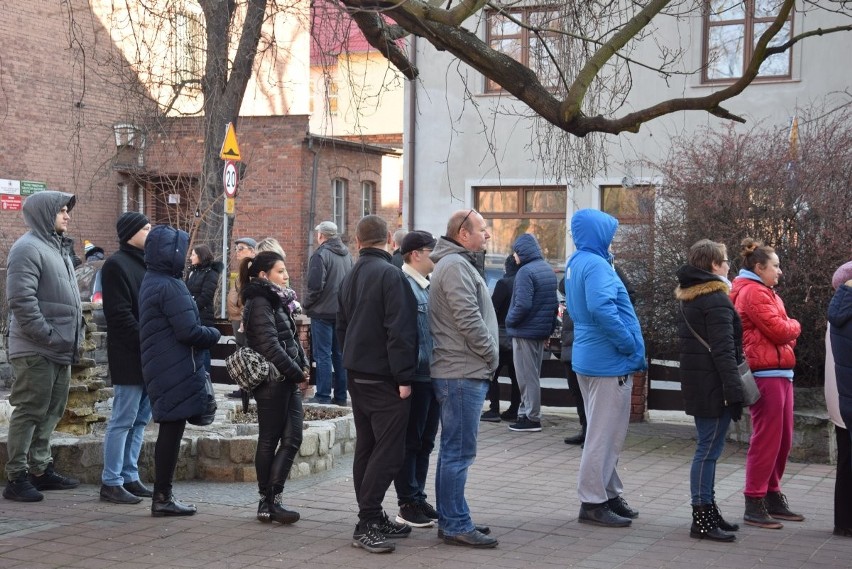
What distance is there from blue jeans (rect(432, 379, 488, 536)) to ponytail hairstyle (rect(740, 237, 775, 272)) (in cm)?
215

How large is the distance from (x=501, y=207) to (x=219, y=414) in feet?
43.0

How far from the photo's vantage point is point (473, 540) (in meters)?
6.71

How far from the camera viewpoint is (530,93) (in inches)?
257

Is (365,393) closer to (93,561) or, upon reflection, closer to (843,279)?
(93,561)

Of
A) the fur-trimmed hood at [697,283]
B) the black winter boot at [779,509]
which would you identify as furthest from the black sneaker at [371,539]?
the black winter boot at [779,509]

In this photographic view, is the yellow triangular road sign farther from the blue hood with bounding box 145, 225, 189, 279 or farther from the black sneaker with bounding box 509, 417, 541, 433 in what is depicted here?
the blue hood with bounding box 145, 225, 189, 279

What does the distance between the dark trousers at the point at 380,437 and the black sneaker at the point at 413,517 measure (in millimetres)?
603

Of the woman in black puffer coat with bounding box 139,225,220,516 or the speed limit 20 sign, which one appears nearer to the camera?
the woman in black puffer coat with bounding box 139,225,220,516

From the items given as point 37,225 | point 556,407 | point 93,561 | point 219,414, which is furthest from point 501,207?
point 93,561

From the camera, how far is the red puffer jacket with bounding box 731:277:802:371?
743 cm

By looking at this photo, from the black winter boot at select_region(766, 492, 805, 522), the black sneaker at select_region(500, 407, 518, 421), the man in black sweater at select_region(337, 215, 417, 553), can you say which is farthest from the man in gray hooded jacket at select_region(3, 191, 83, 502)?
the black sneaker at select_region(500, 407, 518, 421)

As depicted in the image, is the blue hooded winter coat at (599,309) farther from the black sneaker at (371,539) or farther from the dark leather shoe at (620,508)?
the black sneaker at (371,539)

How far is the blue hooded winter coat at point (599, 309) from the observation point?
23.7 feet

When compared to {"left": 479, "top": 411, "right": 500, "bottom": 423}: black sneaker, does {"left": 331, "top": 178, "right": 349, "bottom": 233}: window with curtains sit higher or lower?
higher
